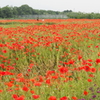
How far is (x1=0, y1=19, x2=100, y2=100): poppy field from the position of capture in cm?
231

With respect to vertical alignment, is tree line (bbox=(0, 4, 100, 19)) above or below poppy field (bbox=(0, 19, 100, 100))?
above

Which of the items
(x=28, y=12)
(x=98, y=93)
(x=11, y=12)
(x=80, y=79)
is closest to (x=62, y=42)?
(x=80, y=79)

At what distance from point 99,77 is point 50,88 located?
69 cm

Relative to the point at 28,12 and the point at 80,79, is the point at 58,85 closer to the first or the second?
the point at 80,79

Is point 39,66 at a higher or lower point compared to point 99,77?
lower

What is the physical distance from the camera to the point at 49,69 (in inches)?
173

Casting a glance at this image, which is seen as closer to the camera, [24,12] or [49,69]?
[49,69]

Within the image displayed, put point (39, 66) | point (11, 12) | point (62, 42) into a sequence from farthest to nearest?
point (11, 12) < point (62, 42) < point (39, 66)

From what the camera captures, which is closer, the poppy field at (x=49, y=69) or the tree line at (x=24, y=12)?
the poppy field at (x=49, y=69)

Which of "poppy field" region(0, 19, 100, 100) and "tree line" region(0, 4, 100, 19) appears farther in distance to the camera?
"tree line" region(0, 4, 100, 19)

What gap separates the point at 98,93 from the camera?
2.28m

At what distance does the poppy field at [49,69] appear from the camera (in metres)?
2.31

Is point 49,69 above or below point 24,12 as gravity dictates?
below

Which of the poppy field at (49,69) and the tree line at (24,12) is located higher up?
the tree line at (24,12)
